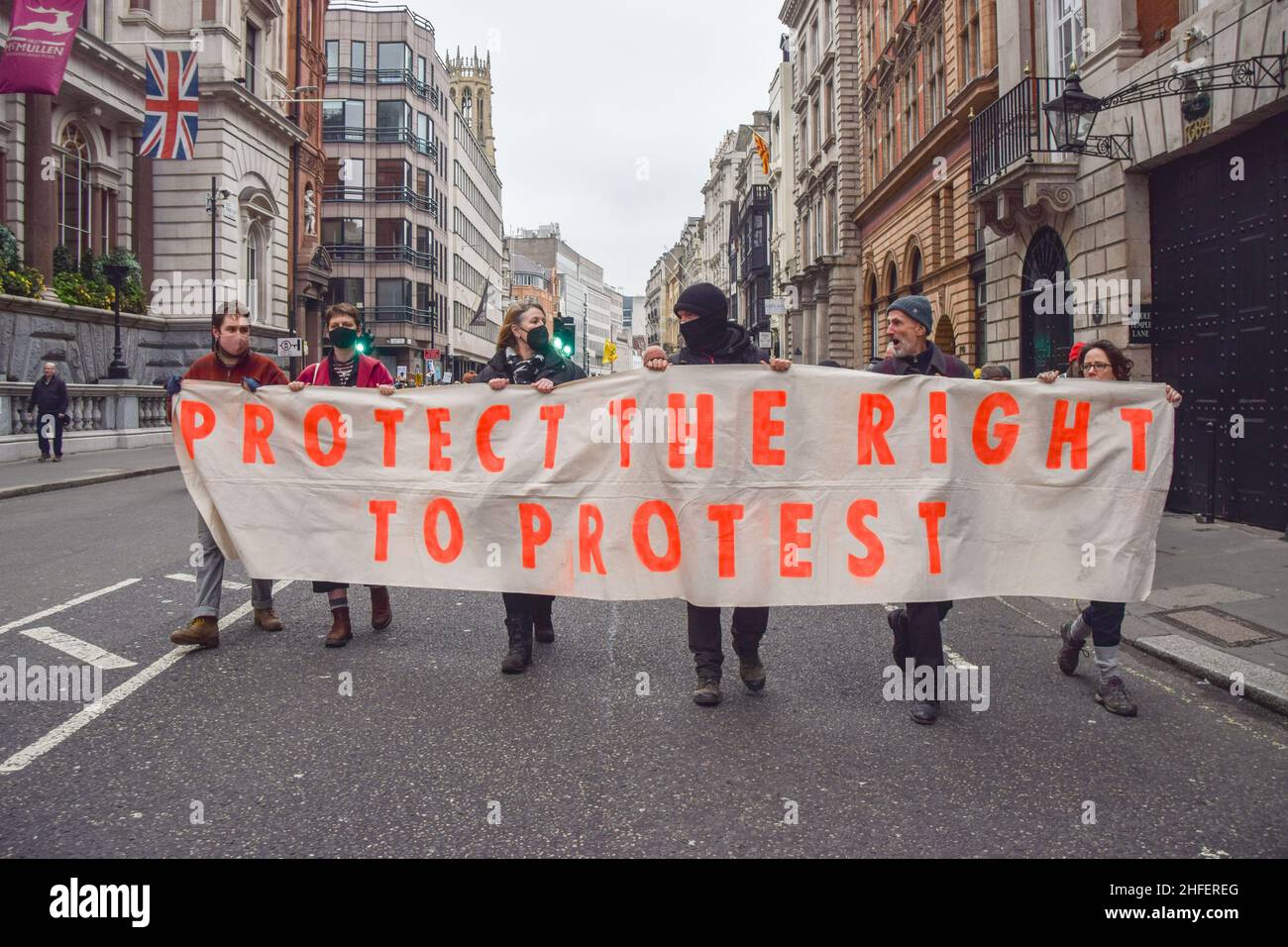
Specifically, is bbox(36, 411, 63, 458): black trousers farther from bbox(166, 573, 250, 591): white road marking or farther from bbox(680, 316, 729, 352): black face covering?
bbox(680, 316, 729, 352): black face covering

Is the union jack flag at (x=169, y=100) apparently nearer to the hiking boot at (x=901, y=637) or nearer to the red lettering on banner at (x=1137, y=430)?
the hiking boot at (x=901, y=637)

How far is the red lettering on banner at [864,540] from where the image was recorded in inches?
198

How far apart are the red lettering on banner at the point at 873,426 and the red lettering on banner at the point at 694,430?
80 cm

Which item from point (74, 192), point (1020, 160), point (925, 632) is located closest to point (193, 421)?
point (925, 632)

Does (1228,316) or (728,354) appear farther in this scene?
(1228,316)

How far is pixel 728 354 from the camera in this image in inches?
209

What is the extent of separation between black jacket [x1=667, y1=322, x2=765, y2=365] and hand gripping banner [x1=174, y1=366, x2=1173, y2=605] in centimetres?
15

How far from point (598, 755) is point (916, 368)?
2742 mm

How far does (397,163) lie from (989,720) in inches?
2641

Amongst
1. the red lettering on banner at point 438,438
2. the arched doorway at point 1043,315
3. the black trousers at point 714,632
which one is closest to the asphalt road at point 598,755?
the black trousers at point 714,632

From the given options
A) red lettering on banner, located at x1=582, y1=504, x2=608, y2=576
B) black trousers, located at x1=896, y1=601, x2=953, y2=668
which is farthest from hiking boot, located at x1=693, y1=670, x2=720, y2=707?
black trousers, located at x1=896, y1=601, x2=953, y2=668

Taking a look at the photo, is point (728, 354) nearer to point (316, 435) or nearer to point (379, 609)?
point (316, 435)

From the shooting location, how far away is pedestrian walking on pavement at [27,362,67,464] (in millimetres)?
19455
